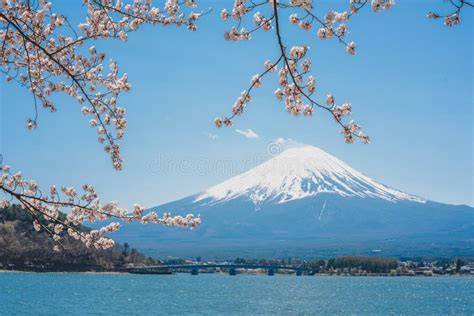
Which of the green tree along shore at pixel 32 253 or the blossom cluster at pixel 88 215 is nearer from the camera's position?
the blossom cluster at pixel 88 215

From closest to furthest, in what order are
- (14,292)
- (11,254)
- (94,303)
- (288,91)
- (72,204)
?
(288,91) → (72,204) → (94,303) → (14,292) → (11,254)

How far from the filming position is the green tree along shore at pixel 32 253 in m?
69.4

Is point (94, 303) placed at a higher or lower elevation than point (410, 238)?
lower

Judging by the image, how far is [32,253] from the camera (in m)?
70.0

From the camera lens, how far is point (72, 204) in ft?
15.3

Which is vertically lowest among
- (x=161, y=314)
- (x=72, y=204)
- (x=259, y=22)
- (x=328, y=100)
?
(x=161, y=314)

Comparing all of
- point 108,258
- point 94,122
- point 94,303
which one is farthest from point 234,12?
point 108,258

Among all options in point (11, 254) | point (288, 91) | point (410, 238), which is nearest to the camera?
point (288, 91)

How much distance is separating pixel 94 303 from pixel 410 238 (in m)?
165

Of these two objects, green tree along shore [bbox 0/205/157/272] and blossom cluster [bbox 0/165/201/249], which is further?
green tree along shore [bbox 0/205/157/272]

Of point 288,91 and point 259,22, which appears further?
point 288,91

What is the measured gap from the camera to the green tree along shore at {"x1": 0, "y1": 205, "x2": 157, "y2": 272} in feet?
228

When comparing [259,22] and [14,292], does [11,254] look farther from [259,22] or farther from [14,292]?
[259,22]

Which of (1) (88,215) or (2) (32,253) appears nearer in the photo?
Answer: (1) (88,215)
